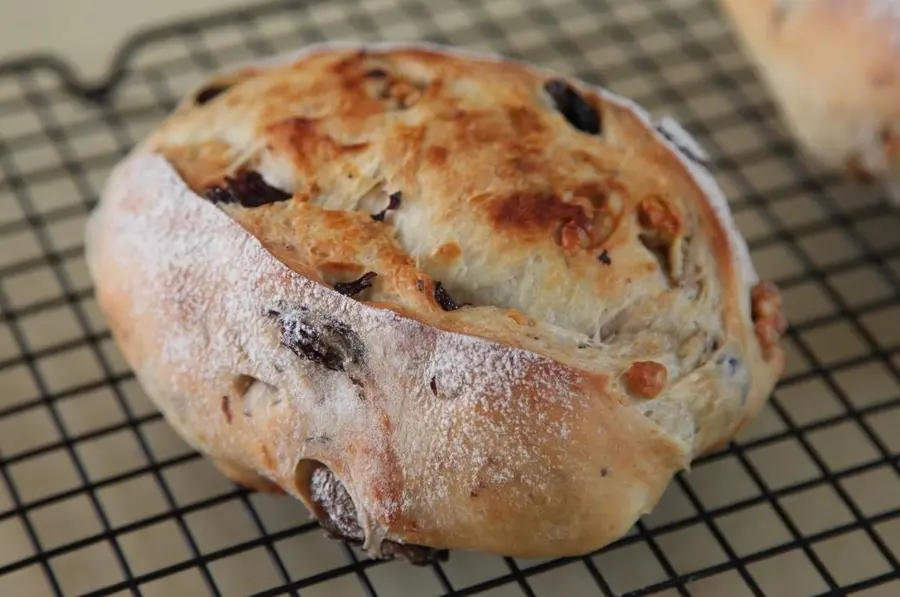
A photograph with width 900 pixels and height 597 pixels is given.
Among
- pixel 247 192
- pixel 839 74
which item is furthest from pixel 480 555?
pixel 839 74

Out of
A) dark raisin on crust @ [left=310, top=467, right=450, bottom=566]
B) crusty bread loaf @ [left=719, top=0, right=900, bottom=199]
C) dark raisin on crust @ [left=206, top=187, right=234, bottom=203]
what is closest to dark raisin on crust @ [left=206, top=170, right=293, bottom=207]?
dark raisin on crust @ [left=206, top=187, right=234, bottom=203]

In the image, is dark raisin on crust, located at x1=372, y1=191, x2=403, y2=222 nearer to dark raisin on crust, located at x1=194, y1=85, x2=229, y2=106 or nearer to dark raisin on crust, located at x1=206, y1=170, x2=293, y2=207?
dark raisin on crust, located at x1=206, y1=170, x2=293, y2=207

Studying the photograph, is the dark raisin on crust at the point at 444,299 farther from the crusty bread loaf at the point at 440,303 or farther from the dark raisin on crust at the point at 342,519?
the dark raisin on crust at the point at 342,519

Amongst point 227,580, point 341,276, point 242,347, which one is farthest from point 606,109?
point 227,580

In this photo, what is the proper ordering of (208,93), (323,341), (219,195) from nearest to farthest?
(323,341) < (219,195) < (208,93)

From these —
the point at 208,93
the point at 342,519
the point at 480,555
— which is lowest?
the point at 480,555

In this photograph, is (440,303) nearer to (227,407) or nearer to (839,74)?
(227,407)
